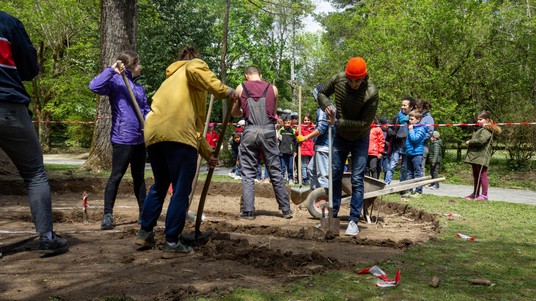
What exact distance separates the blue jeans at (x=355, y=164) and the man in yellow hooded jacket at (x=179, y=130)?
2.04 meters

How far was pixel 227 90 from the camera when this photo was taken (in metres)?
4.61

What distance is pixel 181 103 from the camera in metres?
4.56

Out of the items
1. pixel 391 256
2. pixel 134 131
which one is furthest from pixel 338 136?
pixel 134 131

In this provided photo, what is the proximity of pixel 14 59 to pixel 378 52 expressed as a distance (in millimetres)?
18329

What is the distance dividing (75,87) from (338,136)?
25420 millimetres

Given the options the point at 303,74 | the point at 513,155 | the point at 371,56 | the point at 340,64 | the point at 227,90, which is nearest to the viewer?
the point at 227,90

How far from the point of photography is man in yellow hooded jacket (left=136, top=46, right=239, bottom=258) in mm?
4523

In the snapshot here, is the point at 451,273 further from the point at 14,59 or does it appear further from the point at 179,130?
the point at 14,59

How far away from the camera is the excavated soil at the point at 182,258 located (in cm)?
354

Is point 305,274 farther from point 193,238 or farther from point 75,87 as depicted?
point 75,87

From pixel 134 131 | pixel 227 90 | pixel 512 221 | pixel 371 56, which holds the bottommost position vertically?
pixel 512 221

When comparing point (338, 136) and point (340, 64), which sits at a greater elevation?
point (340, 64)

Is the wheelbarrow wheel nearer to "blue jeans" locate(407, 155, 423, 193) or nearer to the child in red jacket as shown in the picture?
"blue jeans" locate(407, 155, 423, 193)

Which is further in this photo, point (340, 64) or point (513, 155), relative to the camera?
point (340, 64)
